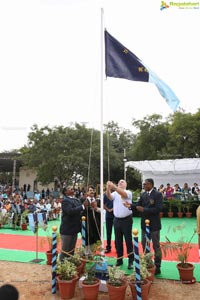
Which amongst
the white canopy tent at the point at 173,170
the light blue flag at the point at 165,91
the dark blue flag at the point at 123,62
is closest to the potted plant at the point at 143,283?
the light blue flag at the point at 165,91

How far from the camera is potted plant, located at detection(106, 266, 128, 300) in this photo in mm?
4160

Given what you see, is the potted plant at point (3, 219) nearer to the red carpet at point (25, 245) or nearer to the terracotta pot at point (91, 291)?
the red carpet at point (25, 245)

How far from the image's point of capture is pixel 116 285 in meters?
4.24

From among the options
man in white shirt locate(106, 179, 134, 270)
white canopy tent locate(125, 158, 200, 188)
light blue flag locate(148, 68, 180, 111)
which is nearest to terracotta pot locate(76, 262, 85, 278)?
man in white shirt locate(106, 179, 134, 270)

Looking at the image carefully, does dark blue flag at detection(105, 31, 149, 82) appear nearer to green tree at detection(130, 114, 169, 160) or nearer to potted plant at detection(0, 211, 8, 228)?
potted plant at detection(0, 211, 8, 228)

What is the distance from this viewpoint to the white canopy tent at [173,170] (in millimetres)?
18094

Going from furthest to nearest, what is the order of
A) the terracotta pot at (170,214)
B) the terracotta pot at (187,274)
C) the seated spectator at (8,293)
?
the terracotta pot at (170,214), the terracotta pot at (187,274), the seated spectator at (8,293)


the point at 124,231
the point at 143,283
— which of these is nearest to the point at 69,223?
the point at 124,231

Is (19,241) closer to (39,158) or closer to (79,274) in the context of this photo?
(79,274)

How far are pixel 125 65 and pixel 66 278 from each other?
402 centimetres

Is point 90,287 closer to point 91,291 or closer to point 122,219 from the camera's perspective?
point 91,291

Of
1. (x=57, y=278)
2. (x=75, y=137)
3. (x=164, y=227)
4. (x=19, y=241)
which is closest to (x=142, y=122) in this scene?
(x=75, y=137)

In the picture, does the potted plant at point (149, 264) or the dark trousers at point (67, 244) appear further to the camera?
the dark trousers at point (67, 244)

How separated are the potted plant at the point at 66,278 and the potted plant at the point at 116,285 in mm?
619
